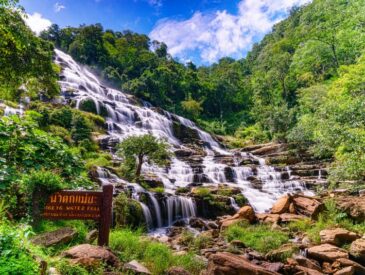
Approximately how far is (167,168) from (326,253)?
608 inches

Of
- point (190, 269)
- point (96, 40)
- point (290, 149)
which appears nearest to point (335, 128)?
point (190, 269)

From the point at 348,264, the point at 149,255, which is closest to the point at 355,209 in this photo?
the point at 348,264

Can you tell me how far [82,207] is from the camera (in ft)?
19.2

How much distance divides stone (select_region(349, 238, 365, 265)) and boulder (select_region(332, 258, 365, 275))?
0.51 metres

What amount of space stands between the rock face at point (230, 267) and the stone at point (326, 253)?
284 cm

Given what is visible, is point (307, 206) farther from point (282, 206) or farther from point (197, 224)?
point (197, 224)

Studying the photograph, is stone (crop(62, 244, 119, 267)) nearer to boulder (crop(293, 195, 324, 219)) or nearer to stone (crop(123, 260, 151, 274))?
stone (crop(123, 260, 151, 274))

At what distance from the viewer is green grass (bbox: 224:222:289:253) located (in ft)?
32.7

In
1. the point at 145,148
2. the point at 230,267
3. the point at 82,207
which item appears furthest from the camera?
the point at 145,148

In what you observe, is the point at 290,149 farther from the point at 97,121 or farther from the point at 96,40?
the point at 96,40

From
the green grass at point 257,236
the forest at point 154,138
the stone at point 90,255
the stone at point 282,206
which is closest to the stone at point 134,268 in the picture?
the stone at point 90,255

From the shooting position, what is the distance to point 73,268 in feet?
14.9

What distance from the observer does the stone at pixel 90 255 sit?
16.0ft

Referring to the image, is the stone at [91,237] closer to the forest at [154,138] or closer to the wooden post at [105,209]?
the forest at [154,138]
